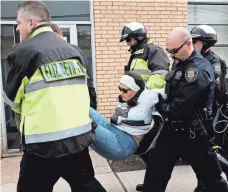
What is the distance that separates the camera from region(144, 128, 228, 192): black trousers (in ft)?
9.42

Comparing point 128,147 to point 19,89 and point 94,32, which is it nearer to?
point 19,89

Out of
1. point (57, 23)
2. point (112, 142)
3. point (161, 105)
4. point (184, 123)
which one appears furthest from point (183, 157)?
point (57, 23)

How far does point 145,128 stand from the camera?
293 cm

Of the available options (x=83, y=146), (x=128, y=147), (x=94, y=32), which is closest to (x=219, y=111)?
(x=128, y=147)

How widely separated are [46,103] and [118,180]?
2299 mm

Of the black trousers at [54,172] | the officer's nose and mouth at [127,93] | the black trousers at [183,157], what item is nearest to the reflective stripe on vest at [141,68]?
the officer's nose and mouth at [127,93]

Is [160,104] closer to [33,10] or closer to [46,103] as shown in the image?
[46,103]

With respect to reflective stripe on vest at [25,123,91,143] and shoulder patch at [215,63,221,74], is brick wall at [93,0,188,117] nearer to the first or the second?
shoulder patch at [215,63,221,74]

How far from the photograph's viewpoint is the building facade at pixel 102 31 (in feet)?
17.6

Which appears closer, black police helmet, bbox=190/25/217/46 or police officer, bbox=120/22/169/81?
black police helmet, bbox=190/25/217/46

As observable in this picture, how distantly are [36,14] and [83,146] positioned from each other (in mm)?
928

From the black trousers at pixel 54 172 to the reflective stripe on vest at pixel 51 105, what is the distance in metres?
0.22

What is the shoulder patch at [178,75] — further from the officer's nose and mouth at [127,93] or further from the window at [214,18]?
the window at [214,18]

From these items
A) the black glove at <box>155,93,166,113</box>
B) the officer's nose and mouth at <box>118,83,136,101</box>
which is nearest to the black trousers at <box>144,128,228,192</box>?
the black glove at <box>155,93,166,113</box>
